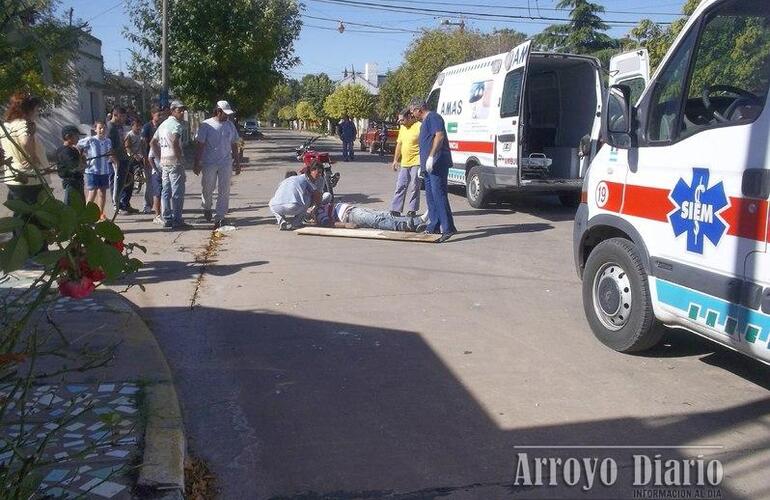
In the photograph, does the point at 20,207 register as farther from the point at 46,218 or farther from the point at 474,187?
the point at 474,187

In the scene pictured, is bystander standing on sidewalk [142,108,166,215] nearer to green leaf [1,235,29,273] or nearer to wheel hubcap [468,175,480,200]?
wheel hubcap [468,175,480,200]

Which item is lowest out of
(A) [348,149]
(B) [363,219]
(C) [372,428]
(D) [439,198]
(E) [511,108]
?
(C) [372,428]

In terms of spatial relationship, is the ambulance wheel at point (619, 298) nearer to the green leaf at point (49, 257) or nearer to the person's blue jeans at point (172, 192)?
the green leaf at point (49, 257)

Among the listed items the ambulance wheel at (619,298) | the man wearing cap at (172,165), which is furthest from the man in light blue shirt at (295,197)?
the ambulance wheel at (619,298)

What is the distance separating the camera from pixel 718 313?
14.8ft

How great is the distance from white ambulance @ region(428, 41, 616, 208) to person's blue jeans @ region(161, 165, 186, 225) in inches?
201

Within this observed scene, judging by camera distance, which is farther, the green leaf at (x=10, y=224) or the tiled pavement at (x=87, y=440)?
the tiled pavement at (x=87, y=440)

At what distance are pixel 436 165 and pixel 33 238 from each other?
8.16 metres

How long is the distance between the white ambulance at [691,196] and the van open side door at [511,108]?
20.0 feet

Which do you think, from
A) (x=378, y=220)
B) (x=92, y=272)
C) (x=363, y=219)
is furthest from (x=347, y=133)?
(x=92, y=272)

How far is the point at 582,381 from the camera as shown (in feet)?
17.1

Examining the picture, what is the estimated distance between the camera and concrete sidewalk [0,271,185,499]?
11.2 ft

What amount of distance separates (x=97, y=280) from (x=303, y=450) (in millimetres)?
2055

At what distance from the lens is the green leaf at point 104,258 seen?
7.70 ft
